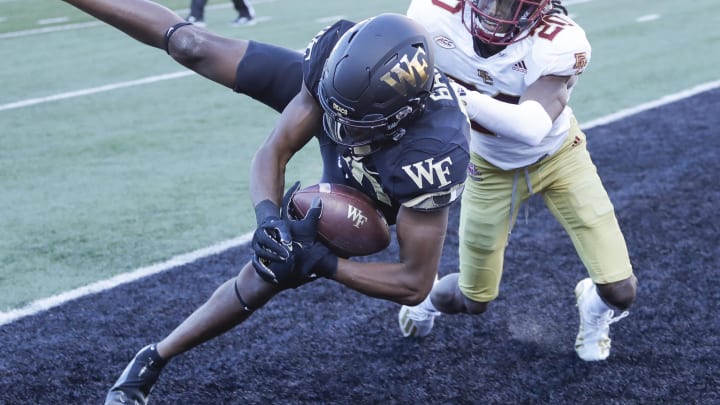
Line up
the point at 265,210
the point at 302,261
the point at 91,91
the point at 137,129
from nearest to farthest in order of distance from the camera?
the point at 302,261
the point at 265,210
the point at 137,129
the point at 91,91

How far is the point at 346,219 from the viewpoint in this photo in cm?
333

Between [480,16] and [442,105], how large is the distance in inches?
22.5

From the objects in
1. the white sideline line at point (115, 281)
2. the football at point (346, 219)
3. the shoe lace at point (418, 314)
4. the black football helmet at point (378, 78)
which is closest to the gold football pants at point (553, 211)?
the shoe lace at point (418, 314)

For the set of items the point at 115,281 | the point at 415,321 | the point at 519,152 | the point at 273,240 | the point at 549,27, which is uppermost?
the point at 549,27

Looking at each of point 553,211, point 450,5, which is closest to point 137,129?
point 450,5

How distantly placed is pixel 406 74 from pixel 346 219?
1.94 ft

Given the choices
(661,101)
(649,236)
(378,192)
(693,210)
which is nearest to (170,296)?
(378,192)

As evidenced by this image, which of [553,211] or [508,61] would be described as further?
[553,211]

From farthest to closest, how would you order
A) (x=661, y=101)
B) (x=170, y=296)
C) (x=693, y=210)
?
(x=661, y=101), (x=693, y=210), (x=170, y=296)

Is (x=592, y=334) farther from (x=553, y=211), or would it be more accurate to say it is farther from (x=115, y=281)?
(x=115, y=281)

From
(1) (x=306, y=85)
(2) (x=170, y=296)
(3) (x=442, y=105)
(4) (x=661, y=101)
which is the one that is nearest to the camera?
(3) (x=442, y=105)

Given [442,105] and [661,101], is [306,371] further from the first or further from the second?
[661,101]

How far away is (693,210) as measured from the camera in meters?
5.73

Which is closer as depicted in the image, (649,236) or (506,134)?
(506,134)
